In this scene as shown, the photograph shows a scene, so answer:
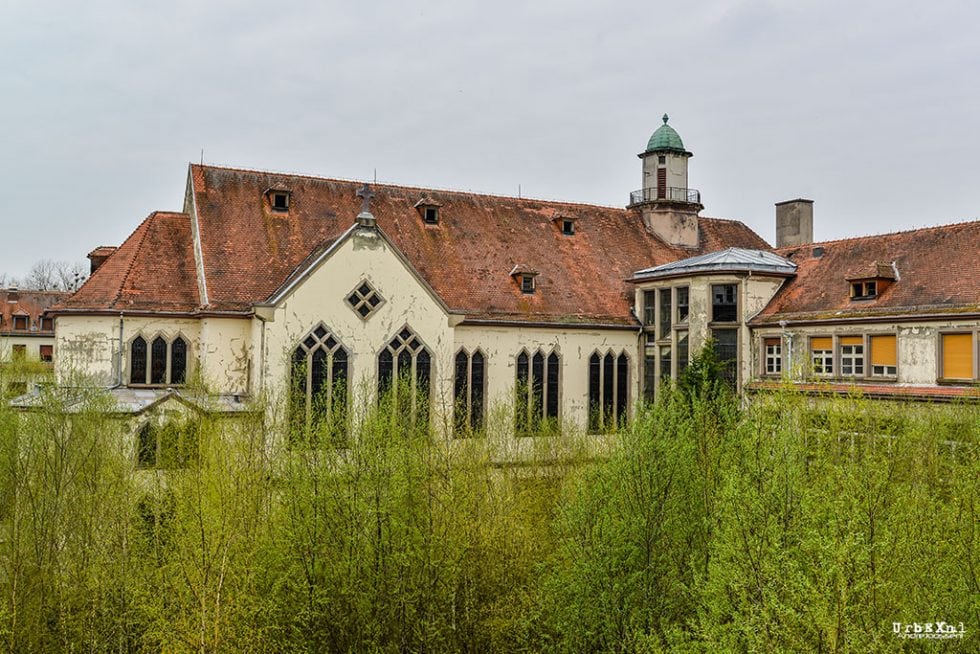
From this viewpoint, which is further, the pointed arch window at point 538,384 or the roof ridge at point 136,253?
the pointed arch window at point 538,384

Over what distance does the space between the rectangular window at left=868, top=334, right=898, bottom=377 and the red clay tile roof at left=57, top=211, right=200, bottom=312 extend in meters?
22.3

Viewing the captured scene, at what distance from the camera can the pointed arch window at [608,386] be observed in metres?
34.6

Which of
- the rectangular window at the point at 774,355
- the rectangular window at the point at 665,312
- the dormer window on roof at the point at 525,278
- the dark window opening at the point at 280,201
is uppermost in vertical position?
the dark window opening at the point at 280,201

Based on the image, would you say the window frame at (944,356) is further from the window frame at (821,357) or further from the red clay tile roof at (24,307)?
the red clay tile roof at (24,307)

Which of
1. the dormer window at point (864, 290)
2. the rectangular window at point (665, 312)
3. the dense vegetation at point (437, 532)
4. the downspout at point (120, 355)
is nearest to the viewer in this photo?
the dense vegetation at point (437, 532)

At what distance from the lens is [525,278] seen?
3434 cm

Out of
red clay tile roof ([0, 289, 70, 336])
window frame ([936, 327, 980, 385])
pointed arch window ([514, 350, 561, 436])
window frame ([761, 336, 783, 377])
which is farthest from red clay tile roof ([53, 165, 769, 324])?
red clay tile roof ([0, 289, 70, 336])

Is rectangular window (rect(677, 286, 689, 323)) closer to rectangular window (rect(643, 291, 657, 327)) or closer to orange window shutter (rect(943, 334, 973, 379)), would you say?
rectangular window (rect(643, 291, 657, 327))

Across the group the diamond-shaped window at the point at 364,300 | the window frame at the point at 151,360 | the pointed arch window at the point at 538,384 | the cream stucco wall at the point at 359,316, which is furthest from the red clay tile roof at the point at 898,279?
the window frame at the point at 151,360

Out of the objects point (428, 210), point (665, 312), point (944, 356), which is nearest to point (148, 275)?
point (428, 210)

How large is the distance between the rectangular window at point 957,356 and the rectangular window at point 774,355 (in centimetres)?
590

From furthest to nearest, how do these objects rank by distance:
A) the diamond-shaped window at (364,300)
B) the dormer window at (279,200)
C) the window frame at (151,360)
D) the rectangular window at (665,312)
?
the rectangular window at (665,312) → the dormer window at (279,200) → the diamond-shaped window at (364,300) → the window frame at (151,360)

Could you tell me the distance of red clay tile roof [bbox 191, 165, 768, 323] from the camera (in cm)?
3090

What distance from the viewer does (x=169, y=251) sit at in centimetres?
3141
